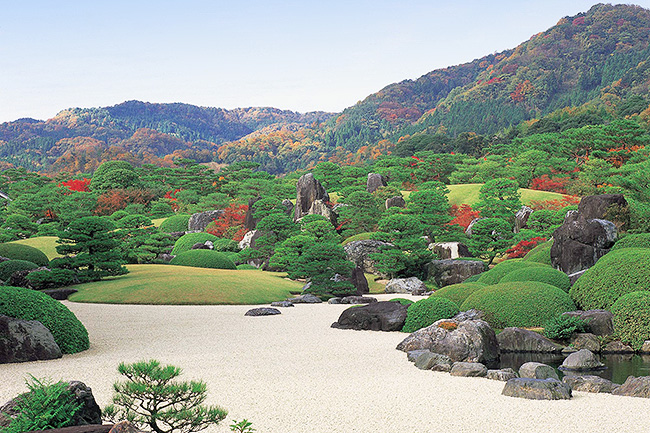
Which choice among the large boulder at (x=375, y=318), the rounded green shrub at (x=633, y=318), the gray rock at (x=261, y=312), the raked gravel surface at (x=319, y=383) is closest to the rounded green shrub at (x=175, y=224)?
the gray rock at (x=261, y=312)

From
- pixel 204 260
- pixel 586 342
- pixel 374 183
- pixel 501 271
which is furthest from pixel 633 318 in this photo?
pixel 374 183

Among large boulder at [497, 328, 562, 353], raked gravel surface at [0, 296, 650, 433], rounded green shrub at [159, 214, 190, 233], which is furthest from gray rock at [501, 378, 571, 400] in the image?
rounded green shrub at [159, 214, 190, 233]

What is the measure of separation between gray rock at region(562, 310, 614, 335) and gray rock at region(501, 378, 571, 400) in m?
4.13

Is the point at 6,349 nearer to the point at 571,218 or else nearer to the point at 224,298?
the point at 224,298

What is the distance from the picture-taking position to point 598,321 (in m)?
9.96

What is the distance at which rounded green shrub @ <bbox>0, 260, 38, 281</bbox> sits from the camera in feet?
59.0

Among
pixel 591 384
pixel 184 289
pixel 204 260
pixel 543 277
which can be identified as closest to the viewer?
pixel 591 384

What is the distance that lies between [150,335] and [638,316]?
9417mm

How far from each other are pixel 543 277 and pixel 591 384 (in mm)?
6144

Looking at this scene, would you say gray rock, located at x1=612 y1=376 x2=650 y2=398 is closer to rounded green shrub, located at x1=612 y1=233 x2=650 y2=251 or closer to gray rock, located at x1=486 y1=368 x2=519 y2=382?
gray rock, located at x1=486 y1=368 x2=519 y2=382

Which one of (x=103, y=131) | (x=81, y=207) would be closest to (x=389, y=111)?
(x=103, y=131)

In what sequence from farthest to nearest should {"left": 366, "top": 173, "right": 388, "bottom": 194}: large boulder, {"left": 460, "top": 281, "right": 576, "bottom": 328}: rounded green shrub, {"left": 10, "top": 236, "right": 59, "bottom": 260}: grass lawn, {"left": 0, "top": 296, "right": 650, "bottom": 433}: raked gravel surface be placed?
1. {"left": 366, "top": 173, "right": 388, "bottom": 194}: large boulder
2. {"left": 10, "top": 236, "right": 59, "bottom": 260}: grass lawn
3. {"left": 460, "top": 281, "right": 576, "bottom": 328}: rounded green shrub
4. {"left": 0, "top": 296, "right": 650, "bottom": 433}: raked gravel surface

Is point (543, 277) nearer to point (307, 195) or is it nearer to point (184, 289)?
point (184, 289)

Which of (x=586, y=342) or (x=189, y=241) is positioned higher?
(x=189, y=241)
